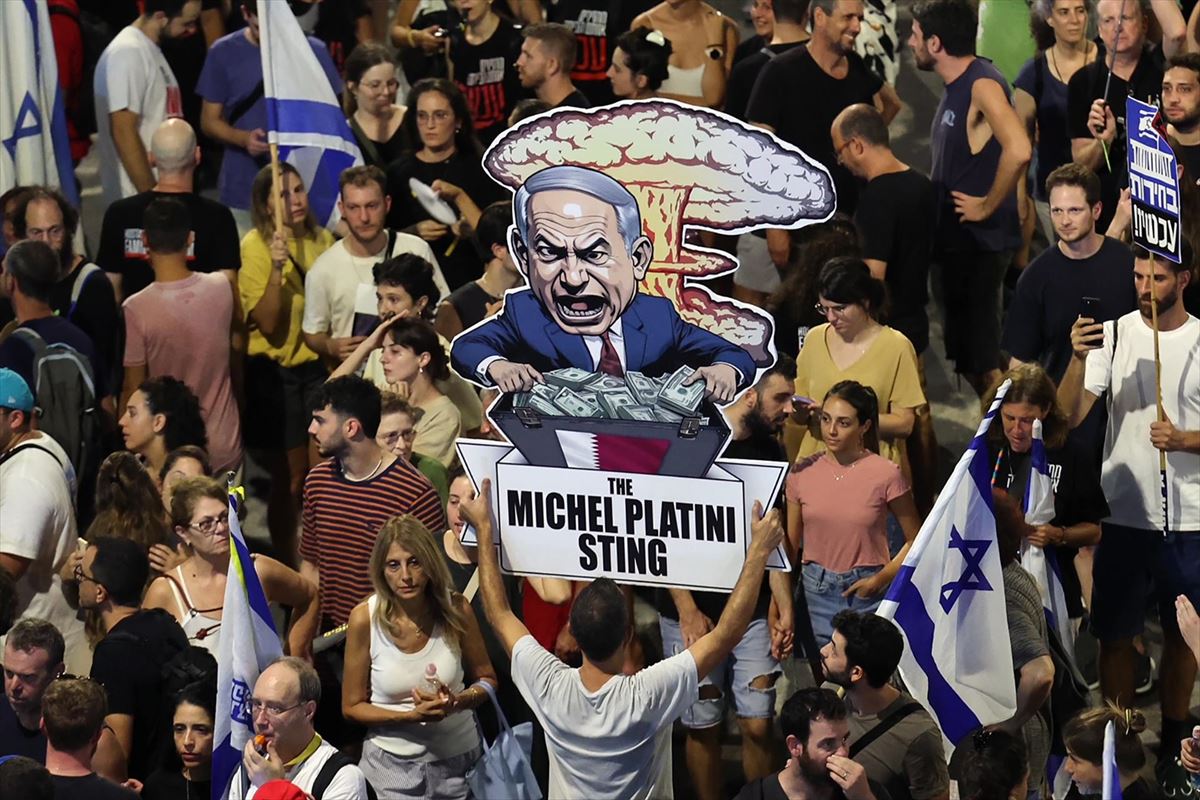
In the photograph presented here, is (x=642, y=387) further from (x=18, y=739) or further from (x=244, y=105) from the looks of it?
(x=244, y=105)

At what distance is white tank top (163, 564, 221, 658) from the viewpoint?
24.8 ft

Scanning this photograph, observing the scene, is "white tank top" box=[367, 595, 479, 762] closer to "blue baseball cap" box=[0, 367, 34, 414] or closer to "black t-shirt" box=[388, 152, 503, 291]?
"blue baseball cap" box=[0, 367, 34, 414]

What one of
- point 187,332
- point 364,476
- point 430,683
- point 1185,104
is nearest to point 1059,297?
point 1185,104

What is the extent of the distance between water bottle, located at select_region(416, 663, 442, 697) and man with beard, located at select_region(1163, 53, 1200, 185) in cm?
417

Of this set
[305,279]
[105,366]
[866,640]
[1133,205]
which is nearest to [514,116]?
[305,279]

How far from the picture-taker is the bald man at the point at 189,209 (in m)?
9.75

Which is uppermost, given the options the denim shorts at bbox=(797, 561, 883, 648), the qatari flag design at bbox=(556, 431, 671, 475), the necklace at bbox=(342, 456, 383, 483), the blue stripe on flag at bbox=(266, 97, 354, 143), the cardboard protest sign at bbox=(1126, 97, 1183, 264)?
the cardboard protest sign at bbox=(1126, 97, 1183, 264)

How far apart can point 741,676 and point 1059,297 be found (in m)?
2.07

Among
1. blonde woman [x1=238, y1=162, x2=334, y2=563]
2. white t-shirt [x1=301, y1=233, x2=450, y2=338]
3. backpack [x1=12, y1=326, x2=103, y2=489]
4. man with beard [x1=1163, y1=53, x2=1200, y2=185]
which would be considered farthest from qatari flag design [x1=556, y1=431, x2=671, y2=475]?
man with beard [x1=1163, y1=53, x2=1200, y2=185]

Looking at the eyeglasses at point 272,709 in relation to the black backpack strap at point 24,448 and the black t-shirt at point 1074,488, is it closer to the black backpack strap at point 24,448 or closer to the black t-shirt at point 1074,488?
the black backpack strap at point 24,448

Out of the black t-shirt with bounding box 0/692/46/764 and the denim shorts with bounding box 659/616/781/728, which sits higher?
the black t-shirt with bounding box 0/692/46/764

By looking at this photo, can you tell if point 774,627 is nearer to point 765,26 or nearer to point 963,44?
point 963,44

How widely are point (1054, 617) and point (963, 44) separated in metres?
3.03

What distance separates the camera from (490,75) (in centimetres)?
1115
